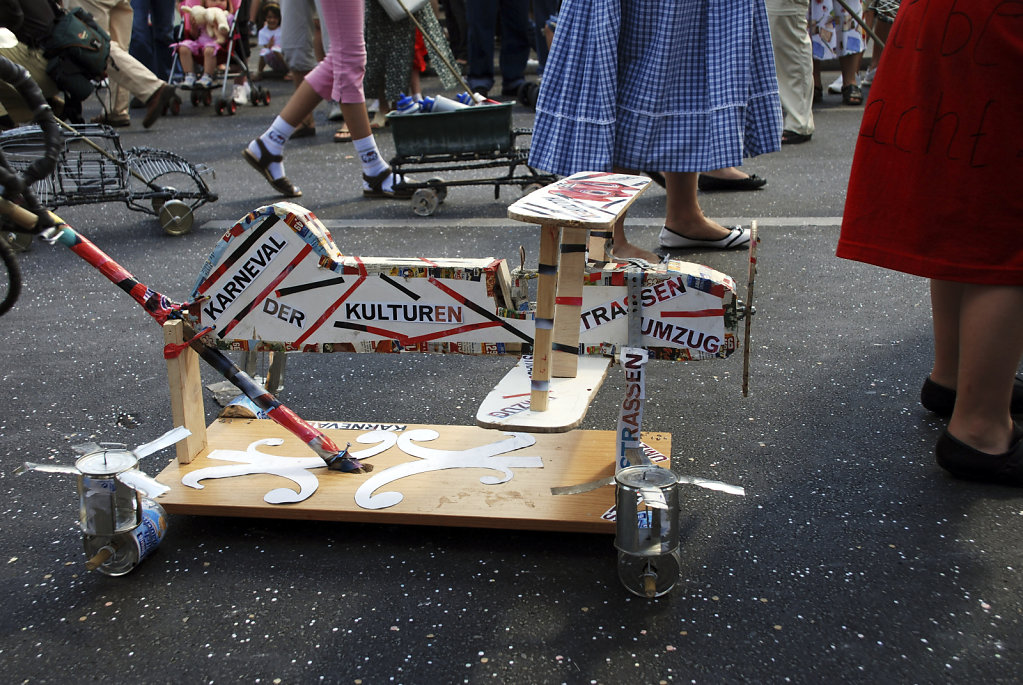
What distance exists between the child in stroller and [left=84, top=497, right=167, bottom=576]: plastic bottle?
27.1ft

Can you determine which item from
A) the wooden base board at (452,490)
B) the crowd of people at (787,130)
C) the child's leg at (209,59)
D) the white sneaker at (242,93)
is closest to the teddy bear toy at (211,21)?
the child's leg at (209,59)

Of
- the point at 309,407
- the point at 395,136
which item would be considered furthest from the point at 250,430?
the point at 395,136

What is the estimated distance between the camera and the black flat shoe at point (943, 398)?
2721mm

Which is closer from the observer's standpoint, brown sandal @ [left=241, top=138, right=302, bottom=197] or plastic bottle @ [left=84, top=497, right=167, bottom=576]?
plastic bottle @ [left=84, top=497, right=167, bottom=576]

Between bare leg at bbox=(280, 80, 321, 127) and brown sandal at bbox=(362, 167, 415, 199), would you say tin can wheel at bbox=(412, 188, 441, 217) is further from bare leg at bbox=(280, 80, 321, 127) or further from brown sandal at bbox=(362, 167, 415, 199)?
bare leg at bbox=(280, 80, 321, 127)

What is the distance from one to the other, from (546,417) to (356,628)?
0.56 m

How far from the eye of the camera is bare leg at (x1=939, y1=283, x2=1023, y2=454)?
2.24m

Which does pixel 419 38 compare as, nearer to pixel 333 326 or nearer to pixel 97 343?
pixel 97 343

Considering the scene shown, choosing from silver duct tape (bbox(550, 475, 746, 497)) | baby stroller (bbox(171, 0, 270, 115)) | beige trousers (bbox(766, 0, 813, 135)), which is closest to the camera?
silver duct tape (bbox(550, 475, 746, 497))

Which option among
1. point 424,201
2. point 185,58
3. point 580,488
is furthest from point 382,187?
point 185,58

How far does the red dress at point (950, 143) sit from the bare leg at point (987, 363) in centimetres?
5

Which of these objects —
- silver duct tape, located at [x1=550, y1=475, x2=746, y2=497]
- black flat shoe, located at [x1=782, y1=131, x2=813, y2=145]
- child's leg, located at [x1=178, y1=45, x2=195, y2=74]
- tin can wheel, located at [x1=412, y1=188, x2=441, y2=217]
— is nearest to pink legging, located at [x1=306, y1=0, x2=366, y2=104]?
tin can wheel, located at [x1=412, y1=188, x2=441, y2=217]

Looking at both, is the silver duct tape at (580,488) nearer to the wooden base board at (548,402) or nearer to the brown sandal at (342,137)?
the wooden base board at (548,402)

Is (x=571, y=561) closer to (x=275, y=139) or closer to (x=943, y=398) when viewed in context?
(x=943, y=398)
